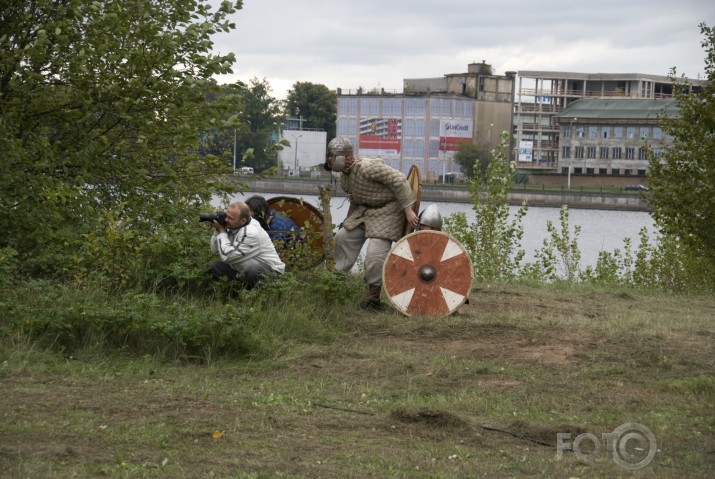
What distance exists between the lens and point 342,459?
6316mm

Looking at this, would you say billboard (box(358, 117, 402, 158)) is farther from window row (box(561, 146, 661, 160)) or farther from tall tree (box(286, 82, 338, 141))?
window row (box(561, 146, 661, 160))

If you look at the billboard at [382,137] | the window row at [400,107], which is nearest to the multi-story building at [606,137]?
the window row at [400,107]

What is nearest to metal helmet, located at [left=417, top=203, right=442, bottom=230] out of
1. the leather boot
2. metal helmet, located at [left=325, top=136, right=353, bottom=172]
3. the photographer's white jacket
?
the leather boot

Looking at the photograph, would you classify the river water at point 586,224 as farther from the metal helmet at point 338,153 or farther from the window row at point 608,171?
the window row at point 608,171

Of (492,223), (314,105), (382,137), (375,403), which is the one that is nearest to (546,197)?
(382,137)

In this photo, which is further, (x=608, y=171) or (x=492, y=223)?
(x=608, y=171)

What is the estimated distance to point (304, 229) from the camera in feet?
41.4

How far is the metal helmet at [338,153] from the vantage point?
12.1 m

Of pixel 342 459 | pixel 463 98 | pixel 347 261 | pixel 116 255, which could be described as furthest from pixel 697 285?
pixel 463 98

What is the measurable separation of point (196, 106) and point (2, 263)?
13.8ft

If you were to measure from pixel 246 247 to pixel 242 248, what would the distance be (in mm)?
38

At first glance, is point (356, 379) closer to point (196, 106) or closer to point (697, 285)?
point (196, 106)

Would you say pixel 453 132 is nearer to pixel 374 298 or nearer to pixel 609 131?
pixel 609 131

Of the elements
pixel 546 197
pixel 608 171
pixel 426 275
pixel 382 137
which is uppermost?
pixel 382 137
